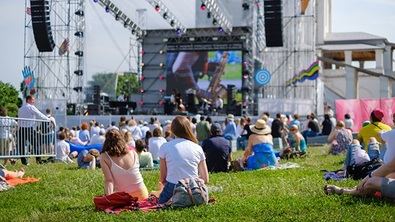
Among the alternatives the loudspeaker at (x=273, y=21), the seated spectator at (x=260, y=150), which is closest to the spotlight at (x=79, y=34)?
the loudspeaker at (x=273, y=21)

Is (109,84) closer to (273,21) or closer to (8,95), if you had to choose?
(8,95)

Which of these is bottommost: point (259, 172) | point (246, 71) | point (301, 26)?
point (259, 172)

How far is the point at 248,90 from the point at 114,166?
30.9 m

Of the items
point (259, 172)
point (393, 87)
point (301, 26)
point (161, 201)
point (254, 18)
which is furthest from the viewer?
point (393, 87)

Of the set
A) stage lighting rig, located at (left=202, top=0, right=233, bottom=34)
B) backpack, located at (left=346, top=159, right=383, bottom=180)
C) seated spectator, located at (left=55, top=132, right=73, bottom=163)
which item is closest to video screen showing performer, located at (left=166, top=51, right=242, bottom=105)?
stage lighting rig, located at (left=202, top=0, right=233, bottom=34)

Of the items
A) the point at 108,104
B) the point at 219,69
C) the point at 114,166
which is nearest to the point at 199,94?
the point at 219,69

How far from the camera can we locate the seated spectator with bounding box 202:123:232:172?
1368 centimetres

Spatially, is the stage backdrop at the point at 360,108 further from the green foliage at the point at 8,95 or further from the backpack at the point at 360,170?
the green foliage at the point at 8,95

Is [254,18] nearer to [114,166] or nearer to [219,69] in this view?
[219,69]

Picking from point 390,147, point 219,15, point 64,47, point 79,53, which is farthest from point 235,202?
point 64,47

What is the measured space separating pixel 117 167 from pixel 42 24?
28121 millimetres

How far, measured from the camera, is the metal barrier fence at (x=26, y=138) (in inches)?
578

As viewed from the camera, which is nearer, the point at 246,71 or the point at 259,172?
the point at 259,172

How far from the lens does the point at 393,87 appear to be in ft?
185
